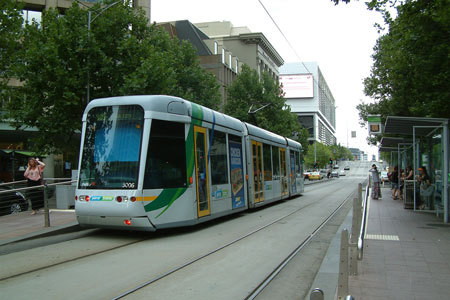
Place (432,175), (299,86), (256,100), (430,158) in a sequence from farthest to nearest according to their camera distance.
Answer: (299,86) < (256,100) < (430,158) < (432,175)

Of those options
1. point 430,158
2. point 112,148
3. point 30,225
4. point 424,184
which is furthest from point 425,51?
point 30,225

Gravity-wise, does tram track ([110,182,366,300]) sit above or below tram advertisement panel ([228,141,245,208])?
below

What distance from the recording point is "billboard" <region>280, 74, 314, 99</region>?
13488 cm

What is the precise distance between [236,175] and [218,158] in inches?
61.9

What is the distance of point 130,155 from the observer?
8.99m

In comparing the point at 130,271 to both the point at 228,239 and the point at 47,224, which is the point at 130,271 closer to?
the point at 228,239

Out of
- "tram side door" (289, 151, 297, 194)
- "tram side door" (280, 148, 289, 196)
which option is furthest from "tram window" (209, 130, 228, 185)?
"tram side door" (289, 151, 297, 194)

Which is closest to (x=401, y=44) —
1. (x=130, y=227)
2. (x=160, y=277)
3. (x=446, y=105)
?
(x=446, y=105)

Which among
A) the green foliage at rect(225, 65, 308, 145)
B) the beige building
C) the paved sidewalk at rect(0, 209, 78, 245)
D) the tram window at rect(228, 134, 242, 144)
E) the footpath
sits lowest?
the footpath

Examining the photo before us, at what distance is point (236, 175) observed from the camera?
13.1 metres

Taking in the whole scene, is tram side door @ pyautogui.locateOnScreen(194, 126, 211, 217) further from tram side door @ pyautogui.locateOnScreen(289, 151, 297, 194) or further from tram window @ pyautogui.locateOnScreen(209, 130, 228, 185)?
tram side door @ pyautogui.locateOnScreen(289, 151, 297, 194)

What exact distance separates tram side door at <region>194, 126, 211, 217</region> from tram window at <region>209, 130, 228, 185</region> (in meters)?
0.46

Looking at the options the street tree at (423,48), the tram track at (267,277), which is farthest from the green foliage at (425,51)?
the tram track at (267,277)

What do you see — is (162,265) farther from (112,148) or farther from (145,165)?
(112,148)
